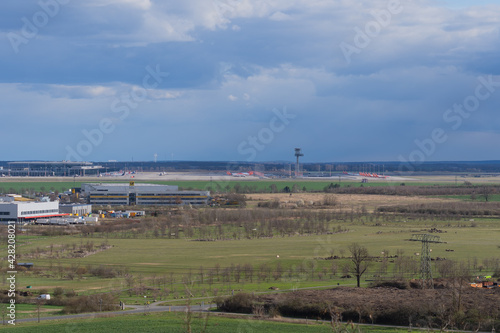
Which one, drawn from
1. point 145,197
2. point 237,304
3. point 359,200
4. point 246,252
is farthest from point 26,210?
point 359,200

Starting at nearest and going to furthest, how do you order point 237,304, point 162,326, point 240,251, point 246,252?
point 162,326 < point 237,304 < point 246,252 < point 240,251

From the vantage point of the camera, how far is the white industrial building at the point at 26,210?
65.4 m

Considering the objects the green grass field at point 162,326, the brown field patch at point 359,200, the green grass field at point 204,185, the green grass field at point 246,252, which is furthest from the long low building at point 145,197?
the green grass field at point 162,326

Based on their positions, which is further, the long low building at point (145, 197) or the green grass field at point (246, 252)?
the long low building at point (145, 197)

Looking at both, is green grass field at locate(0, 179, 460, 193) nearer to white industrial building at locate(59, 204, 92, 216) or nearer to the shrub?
white industrial building at locate(59, 204, 92, 216)

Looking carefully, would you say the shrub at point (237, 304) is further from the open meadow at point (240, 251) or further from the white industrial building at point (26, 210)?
the white industrial building at point (26, 210)

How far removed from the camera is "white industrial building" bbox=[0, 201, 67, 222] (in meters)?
65.4

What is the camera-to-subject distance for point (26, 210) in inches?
2635

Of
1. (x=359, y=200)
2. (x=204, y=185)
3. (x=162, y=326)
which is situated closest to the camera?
(x=162, y=326)

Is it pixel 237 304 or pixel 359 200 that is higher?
pixel 359 200

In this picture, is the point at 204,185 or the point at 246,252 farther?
the point at 204,185

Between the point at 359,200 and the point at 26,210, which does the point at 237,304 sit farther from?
the point at 359,200

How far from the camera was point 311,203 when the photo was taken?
289 feet

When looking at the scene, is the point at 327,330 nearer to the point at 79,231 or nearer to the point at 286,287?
the point at 286,287
